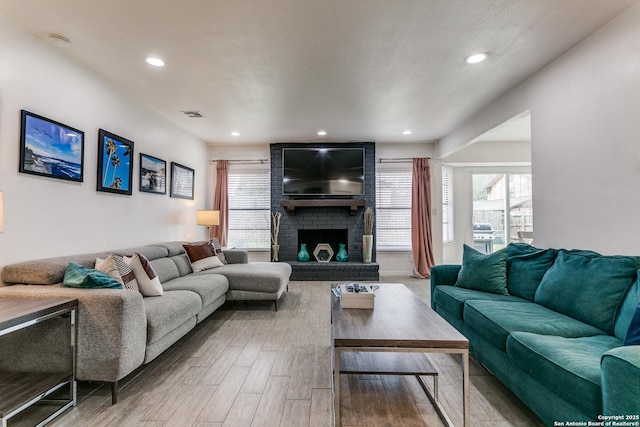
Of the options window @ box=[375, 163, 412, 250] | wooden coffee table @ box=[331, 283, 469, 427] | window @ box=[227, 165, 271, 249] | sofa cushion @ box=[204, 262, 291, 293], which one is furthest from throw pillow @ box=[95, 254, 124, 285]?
window @ box=[375, 163, 412, 250]

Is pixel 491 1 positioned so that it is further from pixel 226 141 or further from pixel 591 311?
pixel 226 141

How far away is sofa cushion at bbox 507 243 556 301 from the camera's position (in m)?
2.48

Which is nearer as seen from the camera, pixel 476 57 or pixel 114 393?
pixel 114 393

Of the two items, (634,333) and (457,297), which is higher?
(634,333)

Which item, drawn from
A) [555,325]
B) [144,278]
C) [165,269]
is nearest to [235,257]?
[165,269]

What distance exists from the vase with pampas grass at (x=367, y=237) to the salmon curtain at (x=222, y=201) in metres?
2.72

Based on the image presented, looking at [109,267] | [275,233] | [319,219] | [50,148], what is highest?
[50,148]

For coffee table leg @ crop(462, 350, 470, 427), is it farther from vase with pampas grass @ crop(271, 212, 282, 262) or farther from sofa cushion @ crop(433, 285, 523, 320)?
vase with pampas grass @ crop(271, 212, 282, 262)

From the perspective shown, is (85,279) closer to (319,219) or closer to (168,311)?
(168,311)

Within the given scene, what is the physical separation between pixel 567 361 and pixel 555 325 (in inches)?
21.5

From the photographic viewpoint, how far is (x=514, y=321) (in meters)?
1.92

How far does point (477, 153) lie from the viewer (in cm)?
595

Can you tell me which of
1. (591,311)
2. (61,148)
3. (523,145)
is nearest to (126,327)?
(61,148)

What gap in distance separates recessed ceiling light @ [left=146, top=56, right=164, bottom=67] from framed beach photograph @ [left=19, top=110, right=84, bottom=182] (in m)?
0.91
